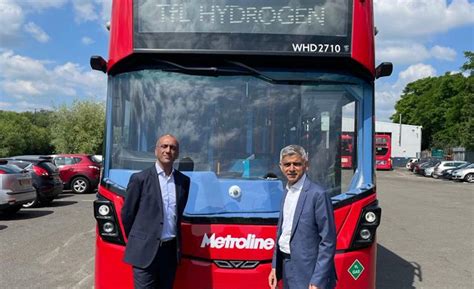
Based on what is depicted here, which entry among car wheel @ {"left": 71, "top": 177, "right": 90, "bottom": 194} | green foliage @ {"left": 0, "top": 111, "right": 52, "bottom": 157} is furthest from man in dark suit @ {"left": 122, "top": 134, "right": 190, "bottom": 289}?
green foliage @ {"left": 0, "top": 111, "right": 52, "bottom": 157}

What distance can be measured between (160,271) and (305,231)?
130cm

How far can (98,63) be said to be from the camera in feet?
15.3

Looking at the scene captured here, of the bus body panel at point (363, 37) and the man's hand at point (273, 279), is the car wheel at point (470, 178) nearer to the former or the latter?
the bus body panel at point (363, 37)

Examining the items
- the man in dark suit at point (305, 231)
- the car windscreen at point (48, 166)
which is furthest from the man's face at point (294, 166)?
the car windscreen at point (48, 166)

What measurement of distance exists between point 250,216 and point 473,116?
52310mm

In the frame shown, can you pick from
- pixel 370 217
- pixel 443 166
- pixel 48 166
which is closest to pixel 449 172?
pixel 443 166

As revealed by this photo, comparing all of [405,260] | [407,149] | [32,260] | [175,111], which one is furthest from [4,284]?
[407,149]

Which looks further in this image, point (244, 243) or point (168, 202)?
point (244, 243)

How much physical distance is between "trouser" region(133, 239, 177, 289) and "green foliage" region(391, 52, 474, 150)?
51524 mm

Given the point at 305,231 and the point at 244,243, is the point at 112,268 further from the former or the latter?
the point at 305,231

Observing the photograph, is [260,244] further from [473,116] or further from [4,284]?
[473,116]

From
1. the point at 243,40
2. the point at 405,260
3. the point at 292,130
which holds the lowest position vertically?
the point at 405,260

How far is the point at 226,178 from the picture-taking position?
14.3 feet

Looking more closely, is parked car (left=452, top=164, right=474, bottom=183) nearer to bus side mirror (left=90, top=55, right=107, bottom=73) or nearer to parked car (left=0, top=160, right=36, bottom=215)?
parked car (left=0, top=160, right=36, bottom=215)
